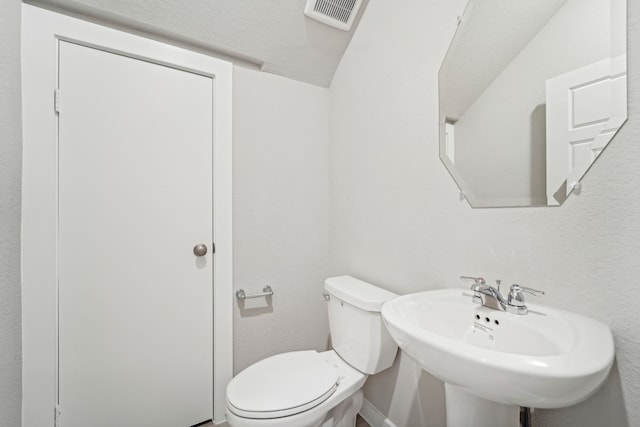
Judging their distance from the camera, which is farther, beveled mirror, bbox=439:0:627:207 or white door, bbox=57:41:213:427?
A: white door, bbox=57:41:213:427

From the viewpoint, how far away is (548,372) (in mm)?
519

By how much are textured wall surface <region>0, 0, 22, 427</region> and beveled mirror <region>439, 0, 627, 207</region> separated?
1.59m

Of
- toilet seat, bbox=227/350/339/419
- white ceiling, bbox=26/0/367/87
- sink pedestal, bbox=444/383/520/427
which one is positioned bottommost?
toilet seat, bbox=227/350/339/419

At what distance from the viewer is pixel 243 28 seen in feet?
4.75

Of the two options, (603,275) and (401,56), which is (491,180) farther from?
(401,56)

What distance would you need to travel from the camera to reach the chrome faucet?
2.71 ft

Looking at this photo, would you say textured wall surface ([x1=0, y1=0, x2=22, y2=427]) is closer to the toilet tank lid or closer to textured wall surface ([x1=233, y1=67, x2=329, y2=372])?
textured wall surface ([x1=233, y1=67, x2=329, y2=372])

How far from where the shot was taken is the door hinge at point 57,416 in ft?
3.86

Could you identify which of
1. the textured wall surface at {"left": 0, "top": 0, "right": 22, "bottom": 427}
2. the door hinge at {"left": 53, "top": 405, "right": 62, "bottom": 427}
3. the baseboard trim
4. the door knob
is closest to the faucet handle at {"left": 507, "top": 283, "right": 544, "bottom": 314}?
the baseboard trim

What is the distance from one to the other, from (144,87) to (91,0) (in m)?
0.36

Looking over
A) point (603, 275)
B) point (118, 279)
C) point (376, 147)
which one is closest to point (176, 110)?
point (118, 279)

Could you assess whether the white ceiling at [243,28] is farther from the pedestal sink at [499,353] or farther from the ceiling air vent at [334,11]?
the pedestal sink at [499,353]

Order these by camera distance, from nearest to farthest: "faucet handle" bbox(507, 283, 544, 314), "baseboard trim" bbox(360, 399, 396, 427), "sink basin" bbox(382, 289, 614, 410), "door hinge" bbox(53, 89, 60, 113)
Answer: "sink basin" bbox(382, 289, 614, 410), "faucet handle" bbox(507, 283, 544, 314), "door hinge" bbox(53, 89, 60, 113), "baseboard trim" bbox(360, 399, 396, 427)

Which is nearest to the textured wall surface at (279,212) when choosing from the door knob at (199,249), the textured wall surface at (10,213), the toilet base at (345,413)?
the door knob at (199,249)
